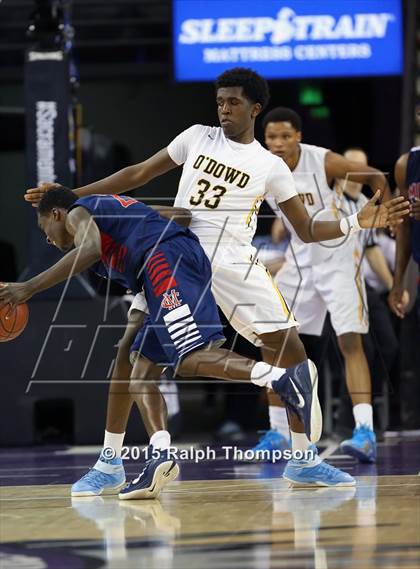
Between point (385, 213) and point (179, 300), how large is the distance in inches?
41.4

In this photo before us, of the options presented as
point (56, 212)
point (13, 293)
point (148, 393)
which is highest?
point (56, 212)

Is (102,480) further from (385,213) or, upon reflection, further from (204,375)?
(385,213)

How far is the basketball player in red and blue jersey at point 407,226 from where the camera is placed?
21.6ft

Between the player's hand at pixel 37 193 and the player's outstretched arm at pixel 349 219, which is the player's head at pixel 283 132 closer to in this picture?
the player's outstretched arm at pixel 349 219

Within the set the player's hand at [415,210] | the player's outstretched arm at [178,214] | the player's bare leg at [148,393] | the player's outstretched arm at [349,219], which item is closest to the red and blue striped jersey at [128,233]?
the player's outstretched arm at [178,214]

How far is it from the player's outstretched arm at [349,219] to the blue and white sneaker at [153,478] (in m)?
1.29

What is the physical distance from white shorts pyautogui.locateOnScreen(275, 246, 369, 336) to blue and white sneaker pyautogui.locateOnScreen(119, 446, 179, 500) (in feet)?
7.29

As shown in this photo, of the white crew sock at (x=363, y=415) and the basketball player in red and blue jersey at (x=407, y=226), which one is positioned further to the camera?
the white crew sock at (x=363, y=415)

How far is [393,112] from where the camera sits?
12258 mm

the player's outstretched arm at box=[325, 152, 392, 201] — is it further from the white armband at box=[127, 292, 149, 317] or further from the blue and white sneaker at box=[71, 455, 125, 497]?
the blue and white sneaker at box=[71, 455, 125, 497]

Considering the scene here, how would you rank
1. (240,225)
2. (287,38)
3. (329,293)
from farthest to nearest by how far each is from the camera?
(287,38) < (329,293) < (240,225)

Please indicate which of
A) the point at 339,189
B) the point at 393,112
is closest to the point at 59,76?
the point at 339,189

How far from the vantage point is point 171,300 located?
205 inches

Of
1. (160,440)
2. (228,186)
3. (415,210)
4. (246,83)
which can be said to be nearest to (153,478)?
(160,440)
